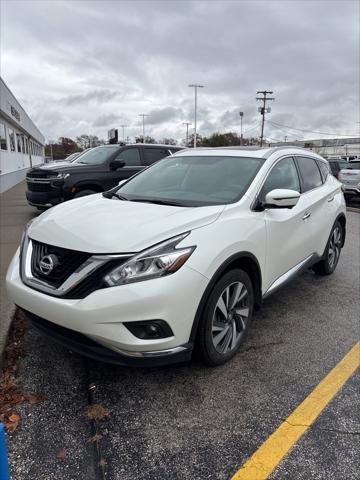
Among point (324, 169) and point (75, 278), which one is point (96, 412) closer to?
point (75, 278)

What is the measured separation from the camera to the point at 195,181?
146 inches

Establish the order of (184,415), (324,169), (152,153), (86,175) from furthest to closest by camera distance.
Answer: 1. (152,153)
2. (86,175)
3. (324,169)
4. (184,415)

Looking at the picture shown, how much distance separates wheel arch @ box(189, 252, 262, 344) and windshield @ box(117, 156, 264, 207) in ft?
1.70

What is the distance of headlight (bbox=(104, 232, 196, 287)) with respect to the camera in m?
2.37

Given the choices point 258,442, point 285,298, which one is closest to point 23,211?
point 285,298

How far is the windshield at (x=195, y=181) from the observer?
335 cm

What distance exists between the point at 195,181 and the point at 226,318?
1.43m

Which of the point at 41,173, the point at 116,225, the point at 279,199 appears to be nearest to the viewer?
the point at 116,225

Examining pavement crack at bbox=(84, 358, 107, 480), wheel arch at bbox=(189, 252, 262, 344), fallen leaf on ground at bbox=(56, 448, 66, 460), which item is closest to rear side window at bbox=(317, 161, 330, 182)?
wheel arch at bbox=(189, 252, 262, 344)

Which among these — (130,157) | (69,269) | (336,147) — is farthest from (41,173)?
(336,147)

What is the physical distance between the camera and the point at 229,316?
2963 mm

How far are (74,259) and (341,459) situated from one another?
1992mm

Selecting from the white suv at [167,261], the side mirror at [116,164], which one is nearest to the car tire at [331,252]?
the white suv at [167,261]

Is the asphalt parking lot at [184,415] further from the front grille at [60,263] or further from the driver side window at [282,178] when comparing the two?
the driver side window at [282,178]
